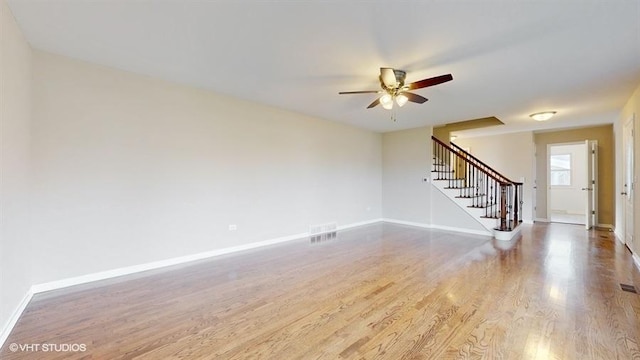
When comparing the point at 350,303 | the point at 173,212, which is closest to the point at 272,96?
the point at 173,212

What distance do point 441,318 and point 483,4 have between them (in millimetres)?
2562

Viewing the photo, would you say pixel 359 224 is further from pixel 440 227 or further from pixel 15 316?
pixel 15 316

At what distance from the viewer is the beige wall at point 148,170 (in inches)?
116

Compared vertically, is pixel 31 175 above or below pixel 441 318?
above

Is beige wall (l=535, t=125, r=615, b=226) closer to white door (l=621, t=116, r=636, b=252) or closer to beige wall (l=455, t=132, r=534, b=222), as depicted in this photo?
beige wall (l=455, t=132, r=534, b=222)

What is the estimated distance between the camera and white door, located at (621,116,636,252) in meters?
4.19

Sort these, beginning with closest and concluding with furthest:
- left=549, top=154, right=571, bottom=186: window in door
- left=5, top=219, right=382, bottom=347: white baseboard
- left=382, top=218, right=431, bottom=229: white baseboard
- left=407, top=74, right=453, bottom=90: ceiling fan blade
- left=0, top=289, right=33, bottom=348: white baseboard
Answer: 1. left=0, top=289, right=33, bottom=348: white baseboard
2. left=5, top=219, right=382, bottom=347: white baseboard
3. left=407, top=74, right=453, bottom=90: ceiling fan blade
4. left=382, top=218, right=431, bottom=229: white baseboard
5. left=549, top=154, right=571, bottom=186: window in door

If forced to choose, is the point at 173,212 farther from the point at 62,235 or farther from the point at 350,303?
the point at 350,303

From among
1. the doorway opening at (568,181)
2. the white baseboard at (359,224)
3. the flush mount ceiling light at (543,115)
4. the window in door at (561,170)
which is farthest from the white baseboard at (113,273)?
the window in door at (561,170)

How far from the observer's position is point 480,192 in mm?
Answer: 6980

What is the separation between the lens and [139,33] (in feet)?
8.30

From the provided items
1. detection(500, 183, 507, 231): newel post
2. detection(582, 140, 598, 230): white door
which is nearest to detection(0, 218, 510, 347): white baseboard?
detection(500, 183, 507, 231): newel post

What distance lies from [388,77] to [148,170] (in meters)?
3.26

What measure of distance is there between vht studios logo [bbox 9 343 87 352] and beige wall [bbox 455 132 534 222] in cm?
900
